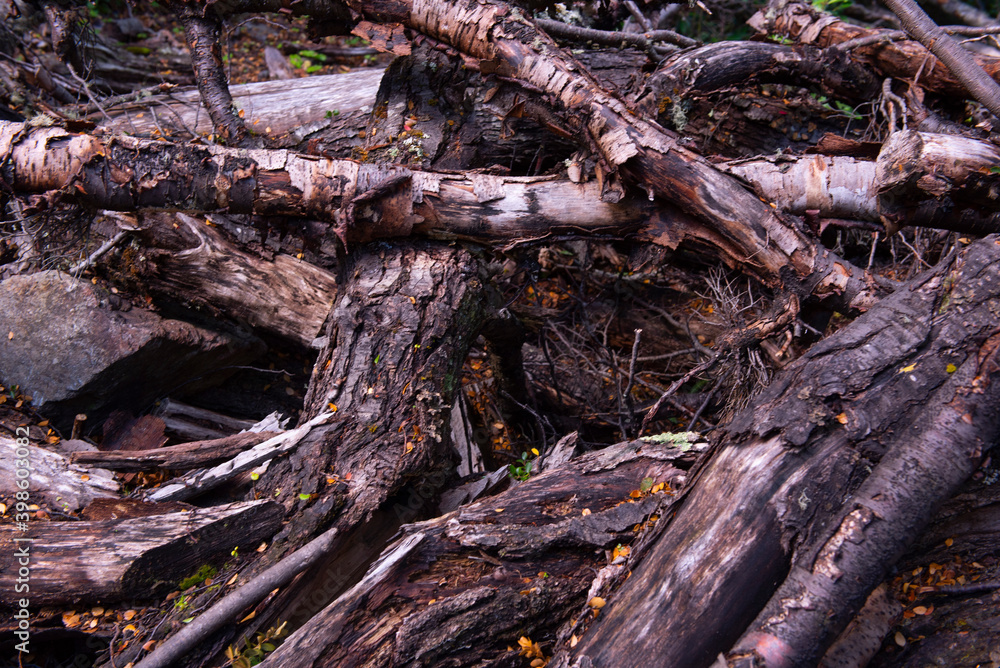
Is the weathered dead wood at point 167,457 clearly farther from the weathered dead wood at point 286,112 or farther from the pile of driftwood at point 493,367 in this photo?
the weathered dead wood at point 286,112

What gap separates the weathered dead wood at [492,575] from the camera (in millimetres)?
1828

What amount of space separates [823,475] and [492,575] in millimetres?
1138

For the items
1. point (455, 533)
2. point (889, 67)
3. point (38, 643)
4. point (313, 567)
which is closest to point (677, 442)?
point (455, 533)

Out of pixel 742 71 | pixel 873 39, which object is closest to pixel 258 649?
pixel 742 71

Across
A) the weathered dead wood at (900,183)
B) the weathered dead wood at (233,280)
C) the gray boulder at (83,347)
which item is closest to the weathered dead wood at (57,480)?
the gray boulder at (83,347)

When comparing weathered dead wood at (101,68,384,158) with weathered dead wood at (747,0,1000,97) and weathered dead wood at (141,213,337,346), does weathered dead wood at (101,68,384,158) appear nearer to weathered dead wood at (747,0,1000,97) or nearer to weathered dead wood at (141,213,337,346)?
weathered dead wood at (141,213,337,346)

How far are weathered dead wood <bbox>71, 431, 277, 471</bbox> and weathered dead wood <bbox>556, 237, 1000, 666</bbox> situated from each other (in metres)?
1.69

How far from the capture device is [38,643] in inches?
82.4

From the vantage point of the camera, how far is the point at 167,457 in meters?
2.43

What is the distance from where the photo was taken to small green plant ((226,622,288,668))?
1900mm

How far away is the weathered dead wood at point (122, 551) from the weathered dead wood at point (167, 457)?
1.03 ft

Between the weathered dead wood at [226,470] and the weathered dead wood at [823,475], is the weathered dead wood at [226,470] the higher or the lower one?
the higher one

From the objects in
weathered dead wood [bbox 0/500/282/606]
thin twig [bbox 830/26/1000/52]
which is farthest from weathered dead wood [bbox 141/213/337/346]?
thin twig [bbox 830/26/1000/52]

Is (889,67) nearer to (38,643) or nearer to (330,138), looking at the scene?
(330,138)
